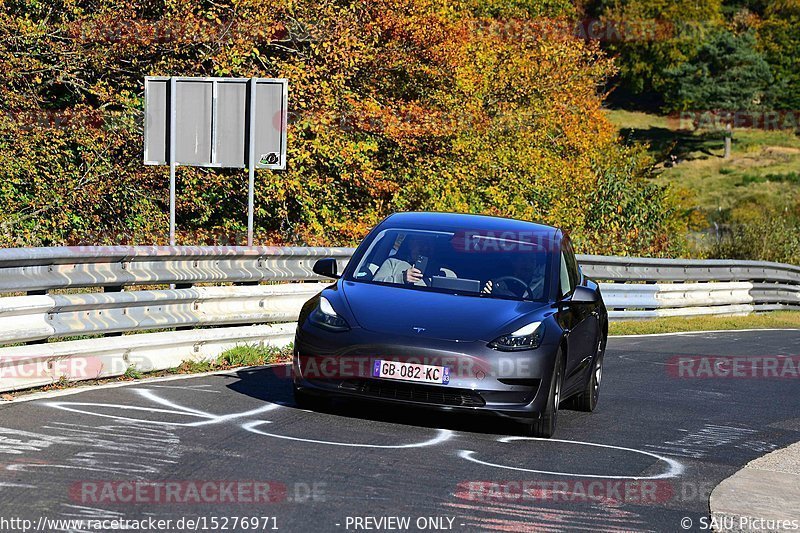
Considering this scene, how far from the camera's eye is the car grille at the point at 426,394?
8.24 m

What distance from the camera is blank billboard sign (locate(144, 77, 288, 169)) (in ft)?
45.2

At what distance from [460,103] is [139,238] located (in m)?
10.6

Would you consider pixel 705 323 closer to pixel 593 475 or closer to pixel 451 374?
pixel 451 374

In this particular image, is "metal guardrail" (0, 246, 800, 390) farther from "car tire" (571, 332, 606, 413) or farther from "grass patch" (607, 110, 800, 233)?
"grass patch" (607, 110, 800, 233)

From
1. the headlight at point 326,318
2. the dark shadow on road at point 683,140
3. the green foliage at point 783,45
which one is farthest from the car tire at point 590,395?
the green foliage at point 783,45

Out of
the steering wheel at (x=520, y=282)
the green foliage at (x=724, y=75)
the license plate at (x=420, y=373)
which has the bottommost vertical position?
the license plate at (x=420, y=373)

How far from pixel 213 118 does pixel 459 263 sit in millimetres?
5267

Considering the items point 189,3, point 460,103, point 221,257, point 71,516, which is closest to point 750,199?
point 460,103

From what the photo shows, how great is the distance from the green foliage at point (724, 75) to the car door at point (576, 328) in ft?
305

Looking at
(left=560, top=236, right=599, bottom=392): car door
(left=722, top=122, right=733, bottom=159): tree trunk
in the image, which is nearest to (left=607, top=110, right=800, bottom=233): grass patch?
(left=722, top=122, right=733, bottom=159): tree trunk

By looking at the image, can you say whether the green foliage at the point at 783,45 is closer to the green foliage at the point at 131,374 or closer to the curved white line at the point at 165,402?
the green foliage at the point at 131,374

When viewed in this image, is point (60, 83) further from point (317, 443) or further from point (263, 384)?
point (317, 443)

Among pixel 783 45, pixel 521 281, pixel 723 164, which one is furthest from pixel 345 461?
pixel 783 45

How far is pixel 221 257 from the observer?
1141 cm
